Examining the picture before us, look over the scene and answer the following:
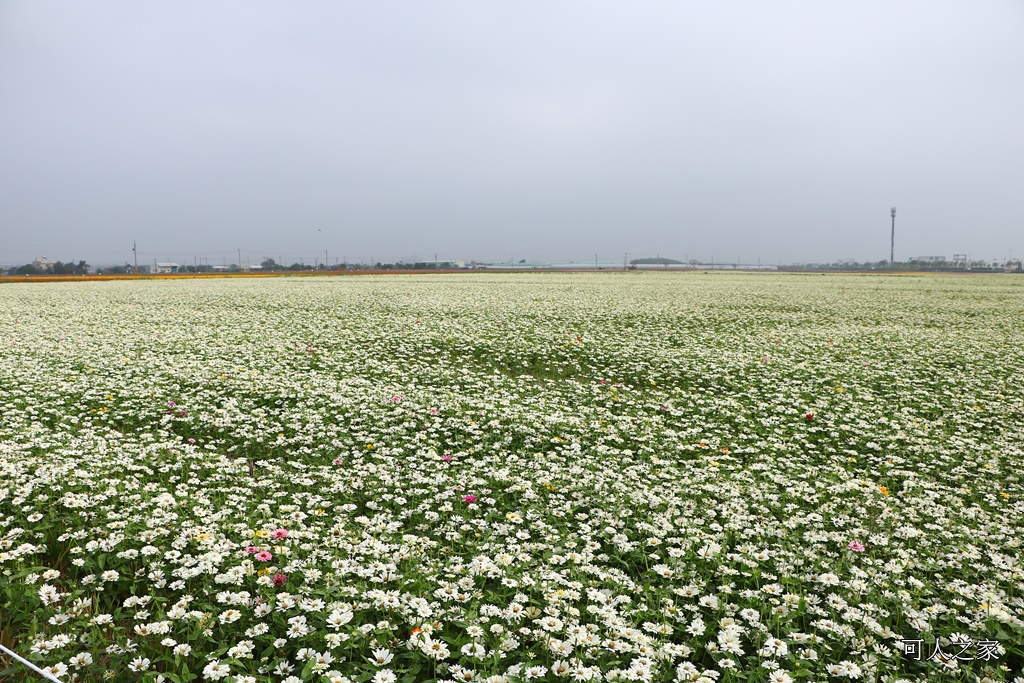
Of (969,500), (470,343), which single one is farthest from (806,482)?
(470,343)

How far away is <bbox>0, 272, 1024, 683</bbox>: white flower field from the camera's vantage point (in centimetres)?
324

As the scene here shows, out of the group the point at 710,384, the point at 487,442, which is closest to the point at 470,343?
the point at 710,384

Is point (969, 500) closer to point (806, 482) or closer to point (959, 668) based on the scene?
point (806, 482)

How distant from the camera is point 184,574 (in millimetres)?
3803

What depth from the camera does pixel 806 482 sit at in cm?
582

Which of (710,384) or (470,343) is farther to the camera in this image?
(470,343)

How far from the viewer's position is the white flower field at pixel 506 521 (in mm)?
3236

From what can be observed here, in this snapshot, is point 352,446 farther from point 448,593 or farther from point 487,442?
point 448,593

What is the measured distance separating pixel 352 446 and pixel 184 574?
2893mm

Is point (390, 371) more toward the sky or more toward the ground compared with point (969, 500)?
more toward the sky

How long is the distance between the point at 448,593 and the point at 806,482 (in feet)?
13.2

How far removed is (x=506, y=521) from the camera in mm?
4840

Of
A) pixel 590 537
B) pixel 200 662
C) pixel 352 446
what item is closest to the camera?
pixel 200 662

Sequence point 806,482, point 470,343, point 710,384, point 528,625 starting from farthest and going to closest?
point 470,343
point 710,384
point 806,482
point 528,625
